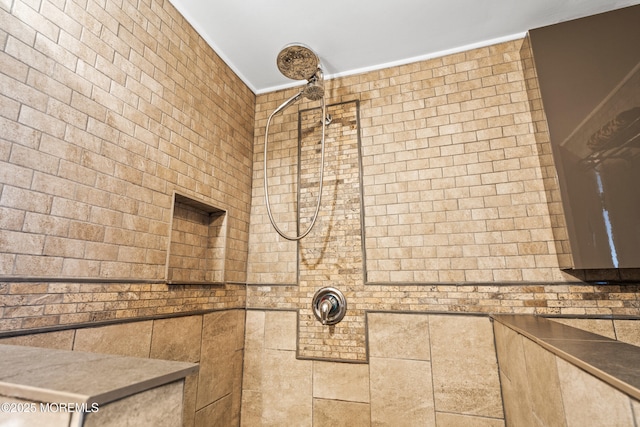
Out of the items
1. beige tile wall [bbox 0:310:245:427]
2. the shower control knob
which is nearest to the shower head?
the shower control knob

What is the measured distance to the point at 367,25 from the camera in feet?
5.83

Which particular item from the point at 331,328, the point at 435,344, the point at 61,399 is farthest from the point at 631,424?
the point at 331,328

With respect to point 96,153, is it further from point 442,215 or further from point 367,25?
point 442,215

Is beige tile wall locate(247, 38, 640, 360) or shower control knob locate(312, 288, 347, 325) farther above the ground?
beige tile wall locate(247, 38, 640, 360)

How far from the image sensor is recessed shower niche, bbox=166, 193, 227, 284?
1.62m

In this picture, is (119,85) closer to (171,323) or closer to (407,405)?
(171,323)

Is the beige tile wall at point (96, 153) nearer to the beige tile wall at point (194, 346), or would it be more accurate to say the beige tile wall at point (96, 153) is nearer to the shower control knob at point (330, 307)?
the beige tile wall at point (194, 346)

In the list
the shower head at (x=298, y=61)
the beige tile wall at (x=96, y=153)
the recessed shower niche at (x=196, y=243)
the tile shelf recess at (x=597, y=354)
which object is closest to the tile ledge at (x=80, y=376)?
the beige tile wall at (x=96, y=153)

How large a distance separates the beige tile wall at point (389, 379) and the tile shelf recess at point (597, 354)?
0.56m

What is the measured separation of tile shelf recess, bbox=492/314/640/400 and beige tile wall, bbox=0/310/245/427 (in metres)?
1.35

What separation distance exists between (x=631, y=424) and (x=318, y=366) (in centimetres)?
149

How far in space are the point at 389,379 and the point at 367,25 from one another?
1900mm

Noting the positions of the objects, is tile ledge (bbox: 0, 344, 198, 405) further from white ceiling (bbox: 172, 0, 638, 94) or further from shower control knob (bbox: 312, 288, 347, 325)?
white ceiling (bbox: 172, 0, 638, 94)

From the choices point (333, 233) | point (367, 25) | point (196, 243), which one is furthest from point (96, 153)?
point (367, 25)
